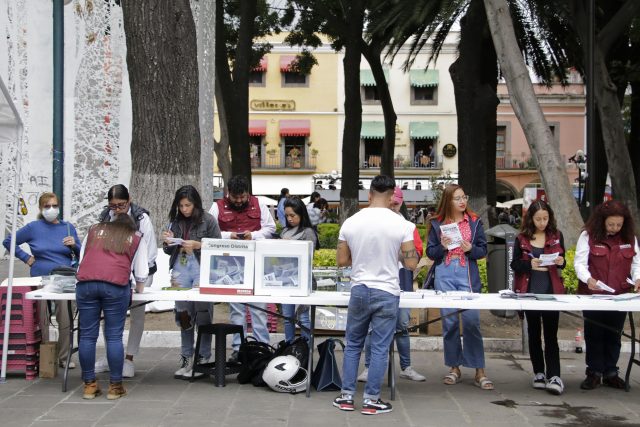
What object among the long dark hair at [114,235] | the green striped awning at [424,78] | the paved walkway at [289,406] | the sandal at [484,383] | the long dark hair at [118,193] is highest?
the green striped awning at [424,78]

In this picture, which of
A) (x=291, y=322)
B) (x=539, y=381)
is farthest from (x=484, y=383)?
(x=291, y=322)

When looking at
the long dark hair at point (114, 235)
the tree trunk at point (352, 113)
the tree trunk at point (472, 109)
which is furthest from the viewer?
the tree trunk at point (352, 113)

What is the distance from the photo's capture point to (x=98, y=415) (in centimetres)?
636

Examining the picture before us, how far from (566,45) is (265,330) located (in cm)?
1806

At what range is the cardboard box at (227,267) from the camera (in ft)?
23.1

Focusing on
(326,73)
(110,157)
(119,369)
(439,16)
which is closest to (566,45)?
(439,16)

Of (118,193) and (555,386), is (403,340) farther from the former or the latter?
(118,193)

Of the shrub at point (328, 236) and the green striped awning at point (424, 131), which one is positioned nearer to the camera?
the shrub at point (328, 236)

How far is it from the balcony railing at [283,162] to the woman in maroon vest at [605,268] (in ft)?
138

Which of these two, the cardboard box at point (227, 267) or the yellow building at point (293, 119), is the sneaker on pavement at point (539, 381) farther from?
the yellow building at point (293, 119)

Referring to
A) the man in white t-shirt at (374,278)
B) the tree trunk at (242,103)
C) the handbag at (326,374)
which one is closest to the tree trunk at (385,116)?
the tree trunk at (242,103)

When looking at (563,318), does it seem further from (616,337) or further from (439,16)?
(439,16)

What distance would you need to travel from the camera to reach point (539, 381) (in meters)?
7.48

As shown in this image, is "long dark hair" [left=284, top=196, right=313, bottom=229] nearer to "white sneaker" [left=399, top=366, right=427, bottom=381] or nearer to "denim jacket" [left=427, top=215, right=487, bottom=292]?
"denim jacket" [left=427, top=215, right=487, bottom=292]
